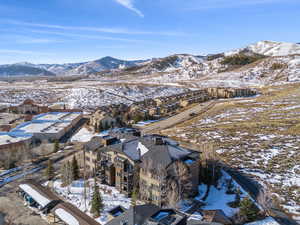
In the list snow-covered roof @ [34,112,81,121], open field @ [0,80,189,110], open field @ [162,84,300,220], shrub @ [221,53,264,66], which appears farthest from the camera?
shrub @ [221,53,264,66]

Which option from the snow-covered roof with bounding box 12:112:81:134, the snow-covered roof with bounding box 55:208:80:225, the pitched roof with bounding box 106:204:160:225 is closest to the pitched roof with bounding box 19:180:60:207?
the snow-covered roof with bounding box 55:208:80:225

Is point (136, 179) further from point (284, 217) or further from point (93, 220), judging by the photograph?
point (284, 217)

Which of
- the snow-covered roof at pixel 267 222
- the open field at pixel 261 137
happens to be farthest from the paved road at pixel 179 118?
the snow-covered roof at pixel 267 222

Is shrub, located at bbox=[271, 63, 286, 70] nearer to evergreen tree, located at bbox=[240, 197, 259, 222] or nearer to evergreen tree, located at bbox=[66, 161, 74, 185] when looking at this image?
evergreen tree, located at bbox=[240, 197, 259, 222]

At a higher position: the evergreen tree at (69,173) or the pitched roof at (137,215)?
the pitched roof at (137,215)

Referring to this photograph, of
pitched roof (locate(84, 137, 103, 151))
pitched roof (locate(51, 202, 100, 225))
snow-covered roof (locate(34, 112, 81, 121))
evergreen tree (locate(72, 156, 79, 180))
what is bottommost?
pitched roof (locate(51, 202, 100, 225))

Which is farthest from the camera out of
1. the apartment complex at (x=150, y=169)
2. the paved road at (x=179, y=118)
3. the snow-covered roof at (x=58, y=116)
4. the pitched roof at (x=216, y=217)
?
the snow-covered roof at (x=58, y=116)

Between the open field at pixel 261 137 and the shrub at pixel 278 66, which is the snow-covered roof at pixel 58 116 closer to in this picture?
the open field at pixel 261 137

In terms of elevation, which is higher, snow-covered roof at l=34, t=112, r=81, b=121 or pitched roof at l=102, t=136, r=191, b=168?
pitched roof at l=102, t=136, r=191, b=168
